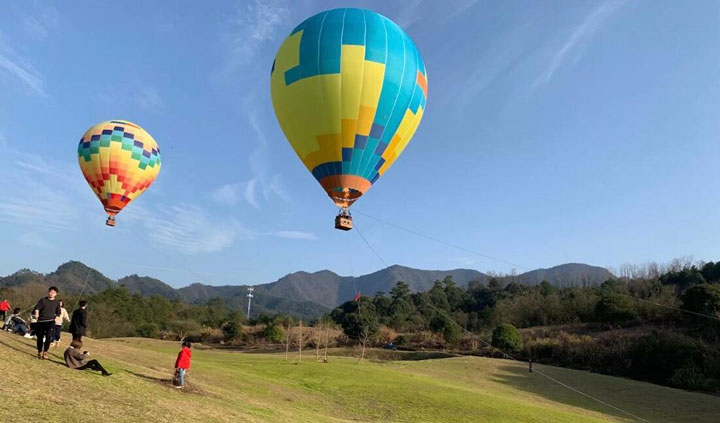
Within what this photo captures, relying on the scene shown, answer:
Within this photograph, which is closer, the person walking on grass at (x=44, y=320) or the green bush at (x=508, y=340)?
the person walking on grass at (x=44, y=320)

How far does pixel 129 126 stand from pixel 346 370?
67.0 feet

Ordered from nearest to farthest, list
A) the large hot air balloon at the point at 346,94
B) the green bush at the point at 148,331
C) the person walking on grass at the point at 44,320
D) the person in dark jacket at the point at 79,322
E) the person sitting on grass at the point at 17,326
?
the person walking on grass at the point at 44,320, the person in dark jacket at the point at 79,322, the large hot air balloon at the point at 346,94, the person sitting on grass at the point at 17,326, the green bush at the point at 148,331

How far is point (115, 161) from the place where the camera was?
89.5 feet

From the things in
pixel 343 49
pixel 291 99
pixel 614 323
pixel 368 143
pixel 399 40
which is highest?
pixel 399 40

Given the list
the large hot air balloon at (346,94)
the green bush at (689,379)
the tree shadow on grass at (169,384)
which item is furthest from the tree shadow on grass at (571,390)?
the tree shadow on grass at (169,384)

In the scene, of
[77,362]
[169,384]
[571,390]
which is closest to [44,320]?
[77,362]

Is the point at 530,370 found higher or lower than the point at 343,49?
lower

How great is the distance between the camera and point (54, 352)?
41.6ft

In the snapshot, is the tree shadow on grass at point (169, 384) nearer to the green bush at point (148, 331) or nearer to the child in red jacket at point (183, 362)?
the child in red jacket at point (183, 362)

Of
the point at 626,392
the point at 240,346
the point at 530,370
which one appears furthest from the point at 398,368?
the point at 240,346

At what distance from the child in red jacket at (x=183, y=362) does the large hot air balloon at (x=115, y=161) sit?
63.3 ft

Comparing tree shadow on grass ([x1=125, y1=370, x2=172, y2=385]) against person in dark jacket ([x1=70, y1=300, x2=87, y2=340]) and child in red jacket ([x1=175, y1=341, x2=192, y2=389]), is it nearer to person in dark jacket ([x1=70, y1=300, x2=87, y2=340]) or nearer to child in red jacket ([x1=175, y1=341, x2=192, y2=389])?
child in red jacket ([x1=175, y1=341, x2=192, y2=389])

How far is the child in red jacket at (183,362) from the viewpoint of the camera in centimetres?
1180

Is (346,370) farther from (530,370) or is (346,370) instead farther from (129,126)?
(129,126)
